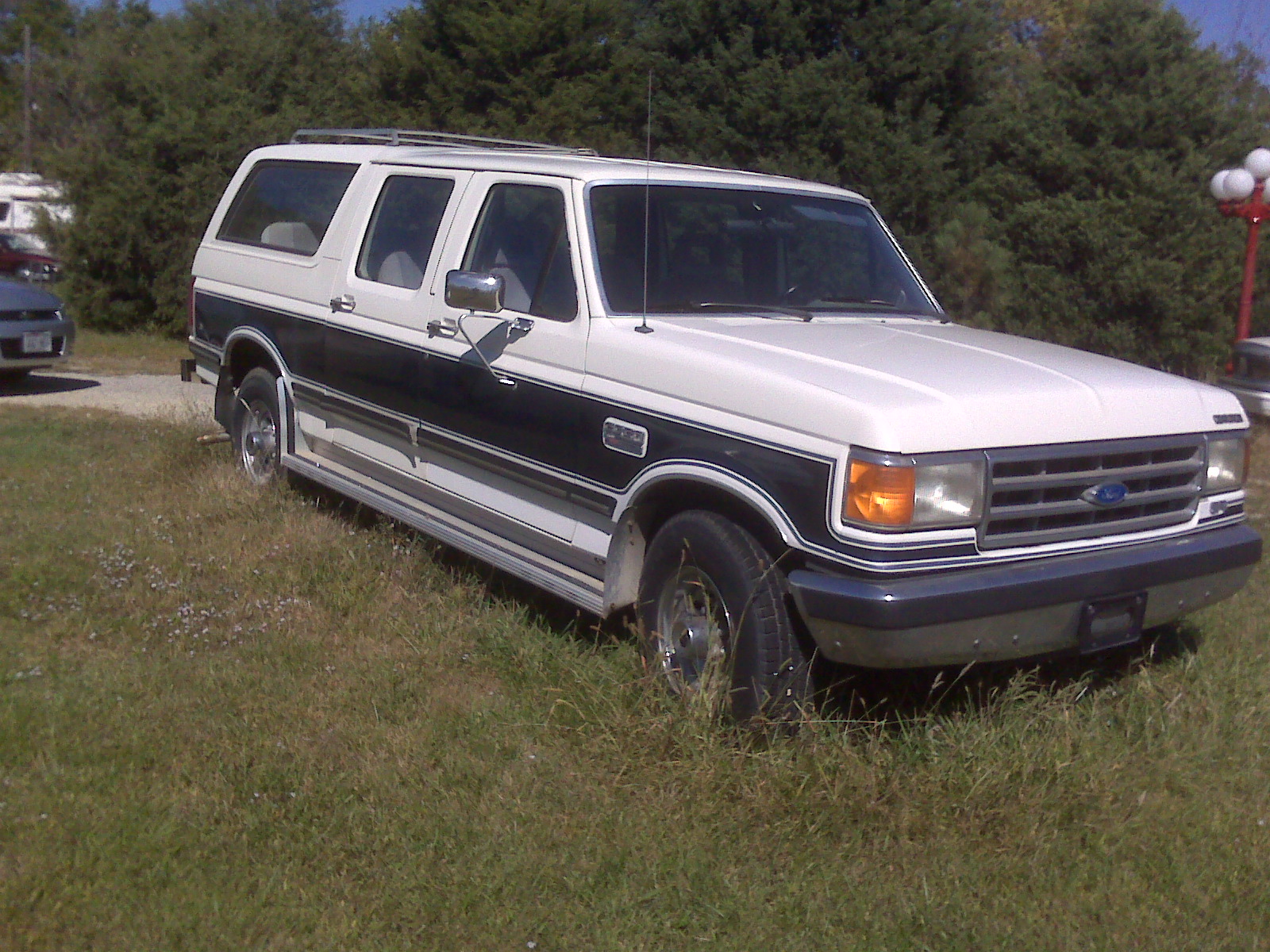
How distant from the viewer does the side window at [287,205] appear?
6906mm

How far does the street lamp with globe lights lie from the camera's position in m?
11.6

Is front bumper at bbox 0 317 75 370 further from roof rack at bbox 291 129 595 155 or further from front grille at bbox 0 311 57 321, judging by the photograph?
roof rack at bbox 291 129 595 155

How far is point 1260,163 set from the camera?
11.5 meters

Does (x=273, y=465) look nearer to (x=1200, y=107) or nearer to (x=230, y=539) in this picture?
(x=230, y=539)

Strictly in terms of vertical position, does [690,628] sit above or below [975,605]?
below

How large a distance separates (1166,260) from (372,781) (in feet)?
37.5

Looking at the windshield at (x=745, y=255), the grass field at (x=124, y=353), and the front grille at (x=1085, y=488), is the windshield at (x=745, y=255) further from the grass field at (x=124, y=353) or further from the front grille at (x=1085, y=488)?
the grass field at (x=124, y=353)

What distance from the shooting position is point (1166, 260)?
13.3m

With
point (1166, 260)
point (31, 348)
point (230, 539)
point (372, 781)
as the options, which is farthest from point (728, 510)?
point (1166, 260)

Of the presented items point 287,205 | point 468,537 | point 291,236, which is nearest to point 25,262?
point 287,205

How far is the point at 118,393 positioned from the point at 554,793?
9713mm

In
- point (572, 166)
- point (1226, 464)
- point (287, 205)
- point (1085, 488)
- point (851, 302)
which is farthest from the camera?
point (287, 205)

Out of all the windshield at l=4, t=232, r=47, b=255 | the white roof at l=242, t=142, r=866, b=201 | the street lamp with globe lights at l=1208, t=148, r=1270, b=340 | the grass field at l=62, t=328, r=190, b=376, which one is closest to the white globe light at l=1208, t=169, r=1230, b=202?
the street lamp with globe lights at l=1208, t=148, r=1270, b=340

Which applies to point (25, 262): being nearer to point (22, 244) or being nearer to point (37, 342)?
point (22, 244)
